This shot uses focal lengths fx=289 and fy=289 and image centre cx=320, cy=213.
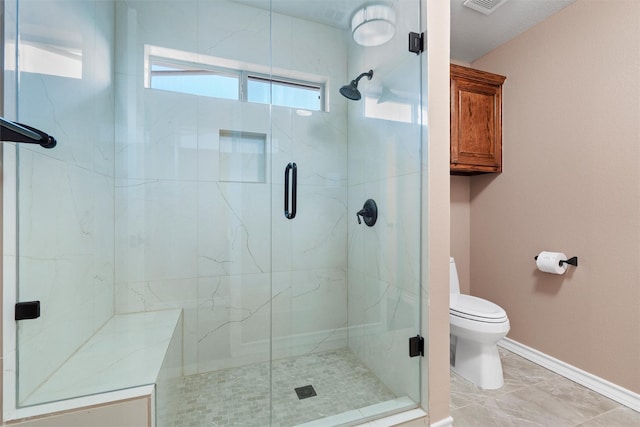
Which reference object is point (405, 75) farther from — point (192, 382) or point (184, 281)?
point (192, 382)

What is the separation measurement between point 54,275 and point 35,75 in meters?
0.77

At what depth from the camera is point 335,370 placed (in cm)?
172

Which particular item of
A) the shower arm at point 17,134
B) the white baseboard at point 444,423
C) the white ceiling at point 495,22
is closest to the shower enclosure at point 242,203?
the white baseboard at point 444,423

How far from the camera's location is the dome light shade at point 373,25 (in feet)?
5.26

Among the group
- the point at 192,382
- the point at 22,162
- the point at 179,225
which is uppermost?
the point at 22,162

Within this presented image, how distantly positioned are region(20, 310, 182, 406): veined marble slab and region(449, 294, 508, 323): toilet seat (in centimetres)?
173

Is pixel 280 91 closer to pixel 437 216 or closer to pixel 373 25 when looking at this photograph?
pixel 373 25

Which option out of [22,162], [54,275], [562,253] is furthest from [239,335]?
[562,253]

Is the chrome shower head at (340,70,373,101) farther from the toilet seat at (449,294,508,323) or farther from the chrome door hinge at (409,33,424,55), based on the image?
the toilet seat at (449,294,508,323)

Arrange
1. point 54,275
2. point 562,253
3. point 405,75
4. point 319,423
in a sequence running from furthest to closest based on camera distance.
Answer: point 562,253 → point 405,75 → point 319,423 → point 54,275

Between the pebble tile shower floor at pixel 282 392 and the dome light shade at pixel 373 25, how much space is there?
191 cm

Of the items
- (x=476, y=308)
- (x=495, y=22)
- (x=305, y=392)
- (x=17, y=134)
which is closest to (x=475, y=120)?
(x=495, y=22)

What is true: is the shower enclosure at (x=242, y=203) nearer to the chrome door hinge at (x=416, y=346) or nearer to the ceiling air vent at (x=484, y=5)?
the chrome door hinge at (x=416, y=346)

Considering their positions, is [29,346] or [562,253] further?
[562,253]
